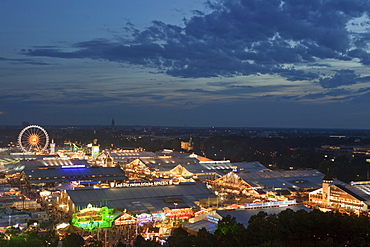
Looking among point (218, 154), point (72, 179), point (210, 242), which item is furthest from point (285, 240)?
point (218, 154)

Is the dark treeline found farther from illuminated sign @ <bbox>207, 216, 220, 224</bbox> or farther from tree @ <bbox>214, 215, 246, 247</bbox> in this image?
illuminated sign @ <bbox>207, 216, 220, 224</bbox>

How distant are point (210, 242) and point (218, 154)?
8700cm

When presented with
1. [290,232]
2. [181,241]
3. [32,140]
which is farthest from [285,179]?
[32,140]

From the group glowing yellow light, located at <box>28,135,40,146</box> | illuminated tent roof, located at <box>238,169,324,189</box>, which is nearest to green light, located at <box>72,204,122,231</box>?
illuminated tent roof, located at <box>238,169,324,189</box>

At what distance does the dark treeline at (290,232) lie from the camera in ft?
90.9

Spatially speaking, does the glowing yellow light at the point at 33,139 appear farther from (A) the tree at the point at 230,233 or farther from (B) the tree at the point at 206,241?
(B) the tree at the point at 206,241

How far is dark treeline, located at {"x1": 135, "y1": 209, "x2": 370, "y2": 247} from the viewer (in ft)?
90.9

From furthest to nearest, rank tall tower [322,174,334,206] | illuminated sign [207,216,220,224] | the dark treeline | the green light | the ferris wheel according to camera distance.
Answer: the ferris wheel
tall tower [322,174,334,206]
the green light
illuminated sign [207,216,220,224]
the dark treeline

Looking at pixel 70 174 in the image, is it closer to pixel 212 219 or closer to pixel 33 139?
pixel 33 139

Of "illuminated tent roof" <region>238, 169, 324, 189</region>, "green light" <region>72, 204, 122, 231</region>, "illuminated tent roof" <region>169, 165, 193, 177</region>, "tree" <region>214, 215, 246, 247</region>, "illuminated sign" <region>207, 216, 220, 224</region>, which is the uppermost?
"tree" <region>214, 215, 246, 247</region>

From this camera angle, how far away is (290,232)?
29.4 meters

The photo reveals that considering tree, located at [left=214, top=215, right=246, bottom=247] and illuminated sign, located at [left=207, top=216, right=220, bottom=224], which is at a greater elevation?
tree, located at [left=214, top=215, right=246, bottom=247]

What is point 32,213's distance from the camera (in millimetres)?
37531

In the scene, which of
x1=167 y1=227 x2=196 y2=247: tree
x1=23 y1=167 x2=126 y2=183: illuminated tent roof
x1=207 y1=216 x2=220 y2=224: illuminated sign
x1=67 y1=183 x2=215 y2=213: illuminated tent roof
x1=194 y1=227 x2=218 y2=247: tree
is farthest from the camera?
x1=23 y1=167 x2=126 y2=183: illuminated tent roof
